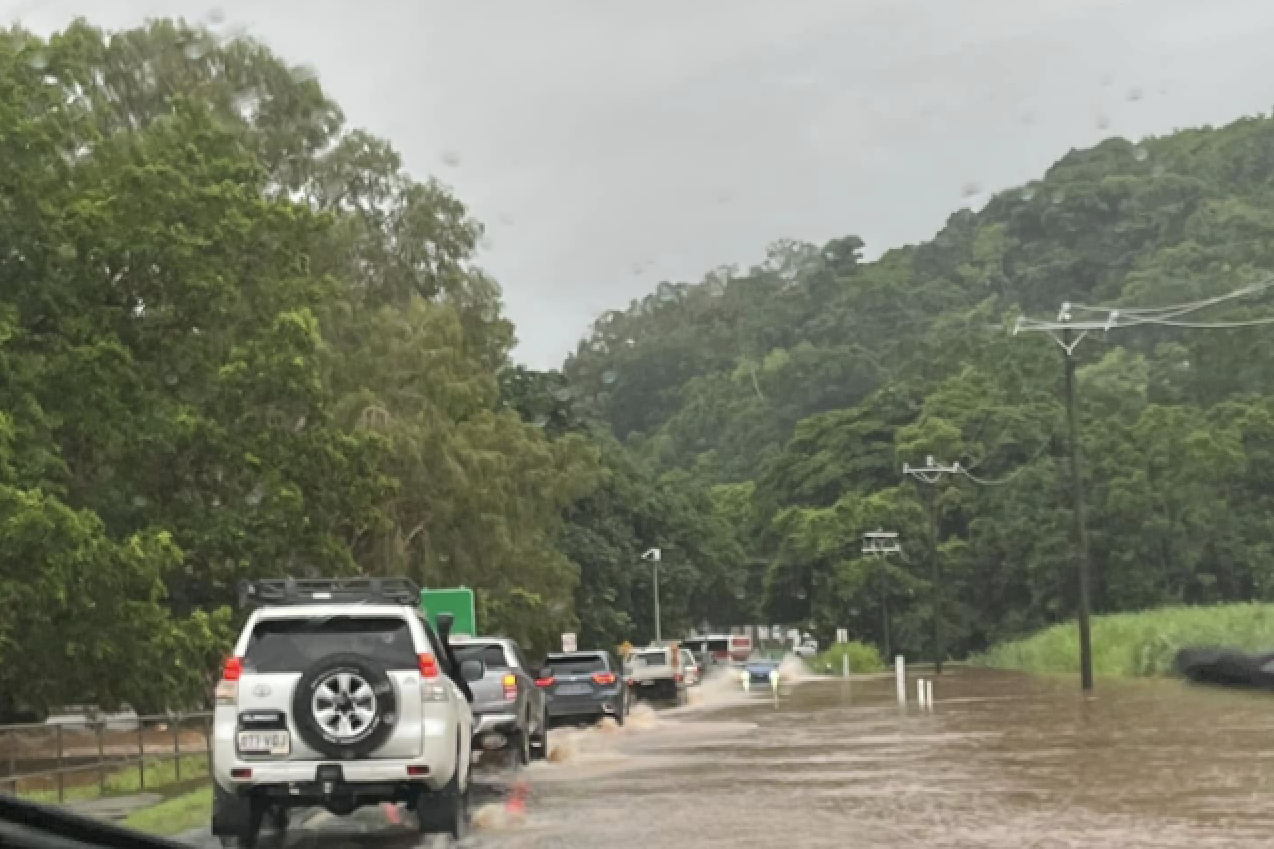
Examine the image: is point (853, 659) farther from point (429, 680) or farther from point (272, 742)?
point (272, 742)

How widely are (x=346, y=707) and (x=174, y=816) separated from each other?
4.73 meters

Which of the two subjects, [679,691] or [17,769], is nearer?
[17,769]

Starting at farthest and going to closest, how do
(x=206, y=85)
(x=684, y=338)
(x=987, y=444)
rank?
(x=684, y=338) → (x=987, y=444) → (x=206, y=85)

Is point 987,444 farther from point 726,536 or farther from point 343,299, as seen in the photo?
point 343,299

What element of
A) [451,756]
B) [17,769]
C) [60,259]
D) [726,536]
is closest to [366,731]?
[451,756]

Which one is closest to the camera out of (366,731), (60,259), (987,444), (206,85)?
(366,731)

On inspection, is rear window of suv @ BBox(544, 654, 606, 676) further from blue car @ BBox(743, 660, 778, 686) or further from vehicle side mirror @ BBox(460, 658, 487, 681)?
blue car @ BBox(743, 660, 778, 686)

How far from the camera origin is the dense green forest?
29.2 metres

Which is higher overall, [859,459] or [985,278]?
[985,278]

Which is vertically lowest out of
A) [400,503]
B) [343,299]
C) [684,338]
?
[400,503]

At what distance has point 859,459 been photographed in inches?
3834

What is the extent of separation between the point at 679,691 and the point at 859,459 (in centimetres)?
4748

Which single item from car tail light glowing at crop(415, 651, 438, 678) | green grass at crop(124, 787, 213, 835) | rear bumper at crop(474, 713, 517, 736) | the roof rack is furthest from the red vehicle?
car tail light glowing at crop(415, 651, 438, 678)

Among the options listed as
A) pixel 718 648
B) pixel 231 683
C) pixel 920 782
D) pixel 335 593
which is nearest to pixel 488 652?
pixel 920 782
